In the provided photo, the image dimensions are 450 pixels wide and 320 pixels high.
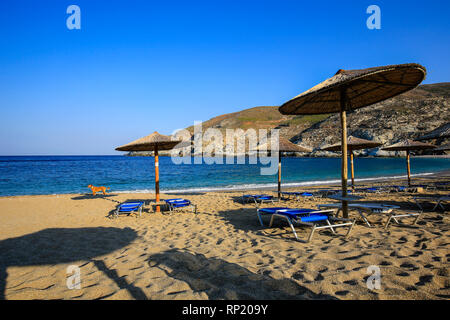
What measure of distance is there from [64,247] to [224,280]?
3484 millimetres

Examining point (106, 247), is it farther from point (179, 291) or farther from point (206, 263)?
point (179, 291)

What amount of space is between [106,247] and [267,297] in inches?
132

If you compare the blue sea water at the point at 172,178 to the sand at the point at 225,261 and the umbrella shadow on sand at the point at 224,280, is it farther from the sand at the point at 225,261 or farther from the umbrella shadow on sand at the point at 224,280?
the umbrella shadow on sand at the point at 224,280

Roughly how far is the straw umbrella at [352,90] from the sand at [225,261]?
1.59 metres

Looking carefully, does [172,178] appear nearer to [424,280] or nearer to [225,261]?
[225,261]

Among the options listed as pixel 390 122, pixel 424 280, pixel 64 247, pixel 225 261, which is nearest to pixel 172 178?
pixel 64 247

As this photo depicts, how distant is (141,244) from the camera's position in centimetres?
454

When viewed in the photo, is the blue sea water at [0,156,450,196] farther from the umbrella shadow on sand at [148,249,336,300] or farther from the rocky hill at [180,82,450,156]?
the rocky hill at [180,82,450,156]

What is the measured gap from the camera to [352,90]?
5.30m

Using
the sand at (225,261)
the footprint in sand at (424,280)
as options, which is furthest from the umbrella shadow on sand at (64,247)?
the footprint in sand at (424,280)

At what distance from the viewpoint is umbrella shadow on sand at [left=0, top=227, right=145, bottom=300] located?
139 inches

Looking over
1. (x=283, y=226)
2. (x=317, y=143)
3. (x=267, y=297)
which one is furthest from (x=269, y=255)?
(x=317, y=143)

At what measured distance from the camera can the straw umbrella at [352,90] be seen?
405 centimetres
